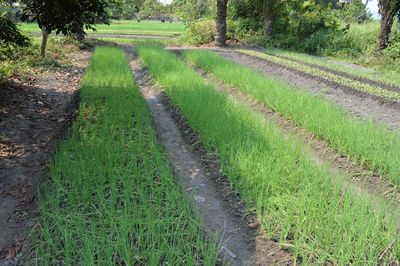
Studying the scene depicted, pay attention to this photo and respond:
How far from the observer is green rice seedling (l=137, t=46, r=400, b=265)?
2.55m

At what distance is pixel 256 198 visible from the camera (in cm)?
318

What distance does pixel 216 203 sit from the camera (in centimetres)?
338

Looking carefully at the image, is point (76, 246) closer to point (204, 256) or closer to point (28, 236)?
point (28, 236)

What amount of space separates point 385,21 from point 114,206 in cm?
1198

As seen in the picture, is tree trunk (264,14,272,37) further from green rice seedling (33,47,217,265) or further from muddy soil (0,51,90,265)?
green rice seedling (33,47,217,265)

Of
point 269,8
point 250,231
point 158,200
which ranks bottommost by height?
point 250,231

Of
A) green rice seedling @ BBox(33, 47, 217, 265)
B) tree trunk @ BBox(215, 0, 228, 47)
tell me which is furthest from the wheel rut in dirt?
tree trunk @ BBox(215, 0, 228, 47)

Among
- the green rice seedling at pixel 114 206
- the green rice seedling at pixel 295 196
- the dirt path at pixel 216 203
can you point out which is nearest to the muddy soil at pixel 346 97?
the green rice seedling at pixel 295 196

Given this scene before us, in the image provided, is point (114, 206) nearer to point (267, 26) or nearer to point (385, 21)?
point (385, 21)

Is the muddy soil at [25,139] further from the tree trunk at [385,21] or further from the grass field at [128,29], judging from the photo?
the grass field at [128,29]

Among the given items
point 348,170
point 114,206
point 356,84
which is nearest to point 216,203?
point 114,206

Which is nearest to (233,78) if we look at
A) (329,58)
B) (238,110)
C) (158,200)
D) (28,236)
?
(238,110)

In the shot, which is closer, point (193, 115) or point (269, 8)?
point (193, 115)

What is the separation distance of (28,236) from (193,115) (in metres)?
2.96
